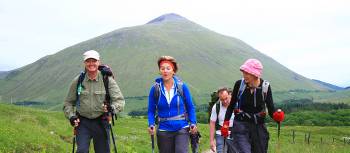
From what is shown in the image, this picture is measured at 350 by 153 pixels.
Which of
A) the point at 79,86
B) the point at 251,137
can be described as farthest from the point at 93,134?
the point at 251,137

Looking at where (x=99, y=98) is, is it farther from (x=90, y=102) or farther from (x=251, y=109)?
(x=251, y=109)

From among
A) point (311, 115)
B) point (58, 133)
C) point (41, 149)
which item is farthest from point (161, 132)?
point (311, 115)

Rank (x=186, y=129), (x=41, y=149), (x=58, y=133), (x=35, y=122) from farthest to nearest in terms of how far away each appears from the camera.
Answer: (x=35, y=122) < (x=58, y=133) < (x=41, y=149) < (x=186, y=129)

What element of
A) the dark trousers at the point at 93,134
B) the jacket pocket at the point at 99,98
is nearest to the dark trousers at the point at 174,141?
the dark trousers at the point at 93,134

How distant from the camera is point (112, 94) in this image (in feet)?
30.6

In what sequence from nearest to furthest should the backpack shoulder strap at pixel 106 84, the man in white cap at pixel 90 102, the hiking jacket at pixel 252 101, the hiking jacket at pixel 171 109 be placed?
the hiking jacket at pixel 171 109 → the hiking jacket at pixel 252 101 → the man in white cap at pixel 90 102 → the backpack shoulder strap at pixel 106 84

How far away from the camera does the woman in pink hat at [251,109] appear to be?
895 centimetres

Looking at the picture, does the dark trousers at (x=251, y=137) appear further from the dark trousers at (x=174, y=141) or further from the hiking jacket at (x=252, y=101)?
the dark trousers at (x=174, y=141)

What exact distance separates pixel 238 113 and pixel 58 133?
1546cm

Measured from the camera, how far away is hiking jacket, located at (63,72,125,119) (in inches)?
362

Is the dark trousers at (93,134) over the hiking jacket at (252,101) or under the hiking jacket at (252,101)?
under

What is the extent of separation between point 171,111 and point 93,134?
1.75 meters

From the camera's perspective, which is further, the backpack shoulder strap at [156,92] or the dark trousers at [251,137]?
the dark trousers at [251,137]

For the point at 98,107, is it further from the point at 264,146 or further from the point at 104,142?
the point at 264,146
